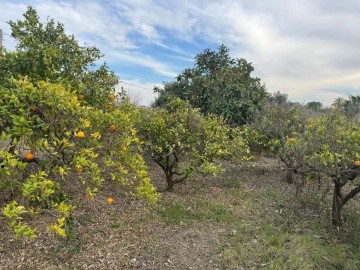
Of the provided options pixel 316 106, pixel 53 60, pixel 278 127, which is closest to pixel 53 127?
pixel 53 60

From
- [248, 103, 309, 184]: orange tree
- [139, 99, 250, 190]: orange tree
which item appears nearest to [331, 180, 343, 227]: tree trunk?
[248, 103, 309, 184]: orange tree

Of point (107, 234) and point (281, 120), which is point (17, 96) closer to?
point (107, 234)

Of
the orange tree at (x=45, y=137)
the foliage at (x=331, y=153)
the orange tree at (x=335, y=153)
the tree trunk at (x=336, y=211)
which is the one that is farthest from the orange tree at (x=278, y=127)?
the orange tree at (x=45, y=137)

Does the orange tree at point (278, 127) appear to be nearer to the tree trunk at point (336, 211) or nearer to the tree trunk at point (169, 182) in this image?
the tree trunk at point (336, 211)

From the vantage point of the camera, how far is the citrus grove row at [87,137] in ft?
8.66

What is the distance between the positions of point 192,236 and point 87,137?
1821 millimetres

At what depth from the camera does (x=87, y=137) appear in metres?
3.06

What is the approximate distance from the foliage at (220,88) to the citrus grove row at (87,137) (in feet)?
6.96

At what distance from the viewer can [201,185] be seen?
592 centimetres

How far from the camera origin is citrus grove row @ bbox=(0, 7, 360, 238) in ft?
8.66

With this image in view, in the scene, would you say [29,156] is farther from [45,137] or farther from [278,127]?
[278,127]

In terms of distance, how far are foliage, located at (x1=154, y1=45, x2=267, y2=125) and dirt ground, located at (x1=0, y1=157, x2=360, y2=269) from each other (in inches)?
155

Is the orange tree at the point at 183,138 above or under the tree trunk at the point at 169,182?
above

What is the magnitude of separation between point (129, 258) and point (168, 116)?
87.5 inches
